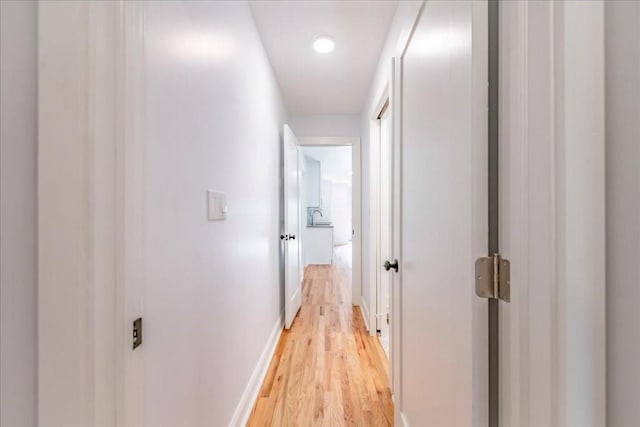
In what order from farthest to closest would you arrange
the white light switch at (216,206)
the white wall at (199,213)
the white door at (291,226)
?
the white door at (291,226) < the white light switch at (216,206) < the white wall at (199,213)

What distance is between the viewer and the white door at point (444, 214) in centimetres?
63

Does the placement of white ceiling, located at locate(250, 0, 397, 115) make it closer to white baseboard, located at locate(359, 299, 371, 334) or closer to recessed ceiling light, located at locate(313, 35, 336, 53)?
recessed ceiling light, located at locate(313, 35, 336, 53)

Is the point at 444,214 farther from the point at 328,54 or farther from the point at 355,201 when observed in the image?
the point at 355,201

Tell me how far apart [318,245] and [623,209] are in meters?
5.82

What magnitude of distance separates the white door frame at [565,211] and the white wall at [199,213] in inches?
33.4

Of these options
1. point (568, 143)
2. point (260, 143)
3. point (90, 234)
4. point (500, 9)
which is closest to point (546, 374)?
point (568, 143)

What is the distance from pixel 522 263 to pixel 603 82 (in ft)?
1.13

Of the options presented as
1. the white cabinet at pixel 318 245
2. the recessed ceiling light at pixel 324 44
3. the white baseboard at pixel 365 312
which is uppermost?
the recessed ceiling light at pixel 324 44

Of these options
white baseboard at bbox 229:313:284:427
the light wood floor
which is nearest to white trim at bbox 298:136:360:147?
the light wood floor

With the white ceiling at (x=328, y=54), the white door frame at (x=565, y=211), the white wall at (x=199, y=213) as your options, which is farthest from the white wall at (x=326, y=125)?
the white door frame at (x=565, y=211)

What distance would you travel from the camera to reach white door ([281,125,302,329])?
2.71 metres

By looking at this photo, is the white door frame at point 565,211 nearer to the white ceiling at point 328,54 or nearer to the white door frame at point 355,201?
the white ceiling at point 328,54

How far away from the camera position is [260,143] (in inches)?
79.2

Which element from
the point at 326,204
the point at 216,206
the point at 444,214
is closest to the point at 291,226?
the point at 216,206
